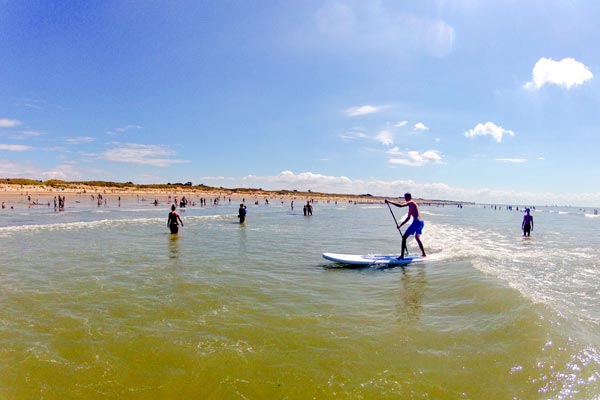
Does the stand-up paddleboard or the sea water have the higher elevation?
the stand-up paddleboard

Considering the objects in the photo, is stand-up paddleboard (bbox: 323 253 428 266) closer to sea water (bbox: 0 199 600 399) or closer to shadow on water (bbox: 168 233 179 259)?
sea water (bbox: 0 199 600 399)

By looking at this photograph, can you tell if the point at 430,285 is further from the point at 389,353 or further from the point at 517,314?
the point at 389,353

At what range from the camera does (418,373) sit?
5.13 meters

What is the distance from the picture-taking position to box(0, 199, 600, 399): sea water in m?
4.84

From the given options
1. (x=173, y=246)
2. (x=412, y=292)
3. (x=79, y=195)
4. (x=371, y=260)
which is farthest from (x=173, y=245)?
(x=79, y=195)

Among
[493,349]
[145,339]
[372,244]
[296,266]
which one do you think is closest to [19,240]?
[296,266]

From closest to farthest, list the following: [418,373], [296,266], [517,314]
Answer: [418,373], [517,314], [296,266]

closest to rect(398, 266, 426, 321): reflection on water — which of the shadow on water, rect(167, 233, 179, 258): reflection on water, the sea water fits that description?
the sea water

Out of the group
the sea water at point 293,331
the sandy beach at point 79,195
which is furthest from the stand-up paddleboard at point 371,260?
the sandy beach at point 79,195

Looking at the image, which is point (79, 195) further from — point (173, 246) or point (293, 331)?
point (293, 331)

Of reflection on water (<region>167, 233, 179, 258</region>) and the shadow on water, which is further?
reflection on water (<region>167, 233, 179, 258</region>)

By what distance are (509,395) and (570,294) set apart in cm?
671

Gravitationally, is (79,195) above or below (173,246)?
above

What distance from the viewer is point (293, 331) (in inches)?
262
